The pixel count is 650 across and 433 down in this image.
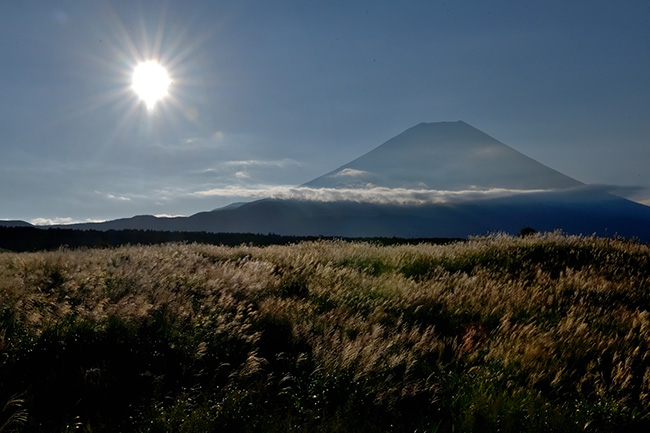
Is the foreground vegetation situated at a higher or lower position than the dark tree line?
lower

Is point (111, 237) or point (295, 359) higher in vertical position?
point (111, 237)

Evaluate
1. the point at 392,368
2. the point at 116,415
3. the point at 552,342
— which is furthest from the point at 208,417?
the point at 552,342

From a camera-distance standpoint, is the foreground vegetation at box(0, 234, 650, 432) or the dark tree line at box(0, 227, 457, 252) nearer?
the foreground vegetation at box(0, 234, 650, 432)

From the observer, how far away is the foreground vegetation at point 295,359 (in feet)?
13.3

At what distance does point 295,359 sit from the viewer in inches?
199

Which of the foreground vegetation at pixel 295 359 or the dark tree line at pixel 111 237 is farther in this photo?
the dark tree line at pixel 111 237

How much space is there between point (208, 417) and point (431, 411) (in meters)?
2.25

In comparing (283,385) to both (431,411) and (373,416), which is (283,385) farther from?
(431,411)

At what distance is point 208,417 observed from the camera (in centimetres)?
377

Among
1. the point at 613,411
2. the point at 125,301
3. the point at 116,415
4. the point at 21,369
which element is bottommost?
the point at 613,411

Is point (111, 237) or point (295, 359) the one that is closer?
point (295, 359)

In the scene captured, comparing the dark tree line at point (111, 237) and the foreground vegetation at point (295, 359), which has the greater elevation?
the dark tree line at point (111, 237)

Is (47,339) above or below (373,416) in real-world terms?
above

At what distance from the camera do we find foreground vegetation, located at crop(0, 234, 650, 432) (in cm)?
406
